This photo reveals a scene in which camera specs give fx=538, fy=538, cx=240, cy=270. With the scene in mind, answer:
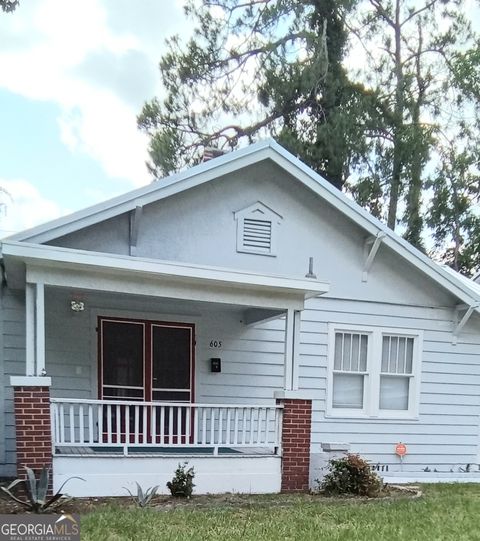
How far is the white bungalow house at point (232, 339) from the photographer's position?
254 inches

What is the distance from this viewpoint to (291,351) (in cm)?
722

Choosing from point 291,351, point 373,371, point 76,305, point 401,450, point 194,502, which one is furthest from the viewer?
point 401,450

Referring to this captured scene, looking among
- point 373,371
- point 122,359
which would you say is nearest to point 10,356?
point 122,359

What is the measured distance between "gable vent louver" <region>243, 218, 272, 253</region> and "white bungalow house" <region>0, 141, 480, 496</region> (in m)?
0.02

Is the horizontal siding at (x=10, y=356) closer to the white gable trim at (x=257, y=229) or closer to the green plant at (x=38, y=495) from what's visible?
the green plant at (x=38, y=495)

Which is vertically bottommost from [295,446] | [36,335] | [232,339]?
[295,446]

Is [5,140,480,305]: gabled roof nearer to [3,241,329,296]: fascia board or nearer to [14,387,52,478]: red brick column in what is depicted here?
[3,241,329,296]: fascia board

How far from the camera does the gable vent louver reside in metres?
8.63

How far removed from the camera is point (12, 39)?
1191 cm

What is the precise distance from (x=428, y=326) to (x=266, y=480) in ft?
14.4

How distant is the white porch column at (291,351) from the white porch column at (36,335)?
3.08 metres

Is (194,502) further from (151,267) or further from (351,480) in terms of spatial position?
(151,267)

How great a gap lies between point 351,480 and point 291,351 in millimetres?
1816

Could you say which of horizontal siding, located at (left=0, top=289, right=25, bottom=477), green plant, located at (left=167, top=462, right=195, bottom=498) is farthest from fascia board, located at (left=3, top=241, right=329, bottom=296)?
green plant, located at (left=167, top=462, right=195, bottom=498)
